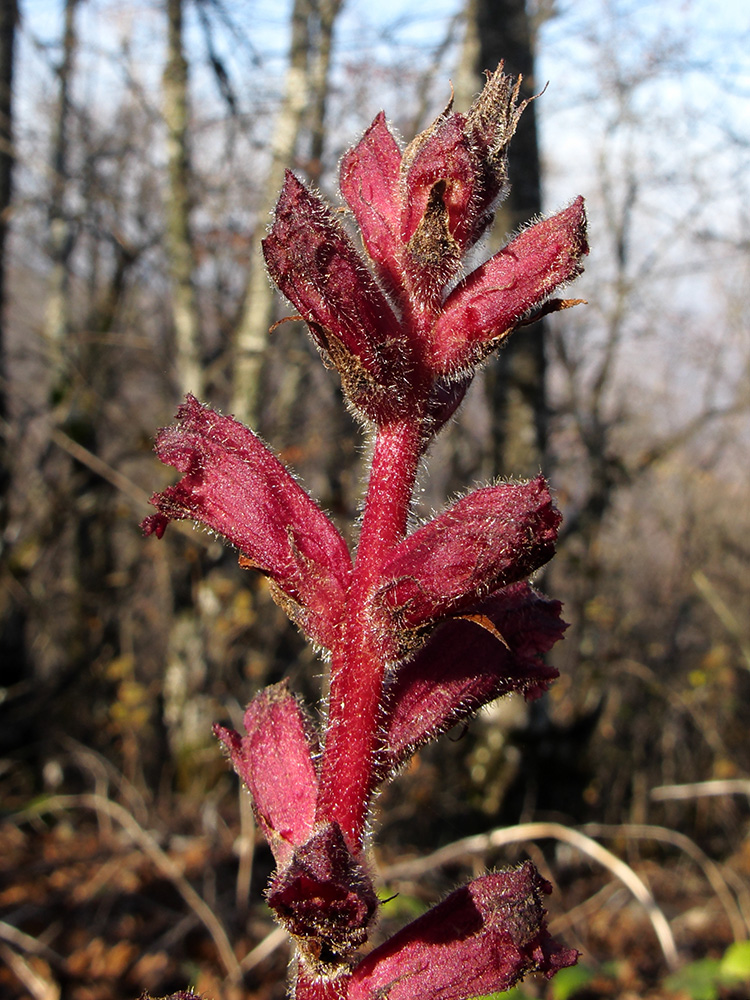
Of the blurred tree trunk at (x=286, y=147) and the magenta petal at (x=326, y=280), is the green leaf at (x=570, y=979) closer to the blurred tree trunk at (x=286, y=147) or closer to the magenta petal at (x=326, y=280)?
the magenta petal at (x=326, y=280)

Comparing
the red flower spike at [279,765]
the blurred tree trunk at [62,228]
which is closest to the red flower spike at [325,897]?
the red flower spike at [279,765]

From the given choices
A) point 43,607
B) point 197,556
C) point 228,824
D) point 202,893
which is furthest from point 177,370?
point 202,893

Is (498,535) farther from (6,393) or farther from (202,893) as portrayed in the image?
(6,393)

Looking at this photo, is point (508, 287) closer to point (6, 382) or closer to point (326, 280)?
point (326, 280)

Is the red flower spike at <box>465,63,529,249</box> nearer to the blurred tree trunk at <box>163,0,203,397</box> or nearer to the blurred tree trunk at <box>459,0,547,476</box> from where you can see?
the blurred tree trunk at <box>459,0,547,476</box>

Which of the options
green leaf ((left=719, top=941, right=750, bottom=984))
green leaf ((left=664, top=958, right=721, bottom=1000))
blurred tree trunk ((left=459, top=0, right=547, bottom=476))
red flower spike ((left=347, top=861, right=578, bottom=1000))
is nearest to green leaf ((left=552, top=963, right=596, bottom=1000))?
green leaf ((left=664, top=958, right=721, bottom=1000))
